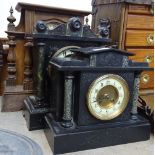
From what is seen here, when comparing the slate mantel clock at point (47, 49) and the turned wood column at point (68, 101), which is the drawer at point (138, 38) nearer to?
the slate mantel clock at point (47, 49)

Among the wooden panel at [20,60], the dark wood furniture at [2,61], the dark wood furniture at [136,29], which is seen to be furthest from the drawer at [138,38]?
the dark wood furniture at [2,61]

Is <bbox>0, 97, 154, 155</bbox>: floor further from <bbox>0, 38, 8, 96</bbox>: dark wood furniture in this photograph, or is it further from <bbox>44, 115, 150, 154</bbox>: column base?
<bbox>0, 38, 8, 96</bbox>: dark wood furniture

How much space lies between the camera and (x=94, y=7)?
5.27 feet

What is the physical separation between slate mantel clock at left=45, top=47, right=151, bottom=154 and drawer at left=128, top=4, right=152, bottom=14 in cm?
41

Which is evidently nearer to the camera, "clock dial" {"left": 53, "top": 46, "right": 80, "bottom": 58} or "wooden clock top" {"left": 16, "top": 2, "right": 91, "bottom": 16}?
"clock dial" {"left": 53, "top": 46, "right": 80, "bottom": 58}

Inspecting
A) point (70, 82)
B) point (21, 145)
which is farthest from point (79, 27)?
point (21, 145)

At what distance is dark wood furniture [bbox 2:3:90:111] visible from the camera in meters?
1.31

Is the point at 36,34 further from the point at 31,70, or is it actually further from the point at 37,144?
the point at 37,144

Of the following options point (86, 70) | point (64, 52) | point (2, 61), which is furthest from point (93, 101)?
point (2, 61)

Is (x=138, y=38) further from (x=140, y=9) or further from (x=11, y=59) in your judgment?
(x=11, y=59)

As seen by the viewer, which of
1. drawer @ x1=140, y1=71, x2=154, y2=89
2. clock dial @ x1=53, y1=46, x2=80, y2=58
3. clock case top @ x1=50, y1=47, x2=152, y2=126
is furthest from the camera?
drawer @ x1=140, y1=71, x2=154, y2=89

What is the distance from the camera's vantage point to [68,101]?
963mm

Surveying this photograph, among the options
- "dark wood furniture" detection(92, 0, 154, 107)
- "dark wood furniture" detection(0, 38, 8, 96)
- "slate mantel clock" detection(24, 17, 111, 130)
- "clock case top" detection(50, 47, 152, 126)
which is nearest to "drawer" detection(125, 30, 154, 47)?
"dark wood furniture" detection(92, 0, 154, 107)

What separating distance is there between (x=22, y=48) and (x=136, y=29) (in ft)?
2.05
